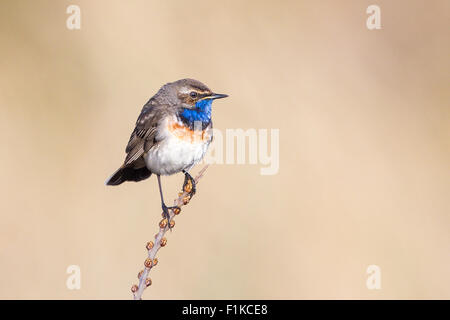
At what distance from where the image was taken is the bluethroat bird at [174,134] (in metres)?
5.88

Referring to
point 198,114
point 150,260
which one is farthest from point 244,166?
point 150,260

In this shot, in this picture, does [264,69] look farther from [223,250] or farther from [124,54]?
[223,250]

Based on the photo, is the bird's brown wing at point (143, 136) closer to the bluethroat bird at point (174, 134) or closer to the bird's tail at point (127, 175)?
the bluethroat bird at point (174, 134)

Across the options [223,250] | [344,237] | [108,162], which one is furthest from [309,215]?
[108,162]

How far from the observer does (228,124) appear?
339 inches

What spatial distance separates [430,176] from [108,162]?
4.14 m

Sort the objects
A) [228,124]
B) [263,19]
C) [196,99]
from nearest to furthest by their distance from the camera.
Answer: [196,99] → [228,124] → [263,19]

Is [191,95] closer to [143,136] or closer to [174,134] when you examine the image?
[174,134]

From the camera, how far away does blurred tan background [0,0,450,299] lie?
26.1 ft

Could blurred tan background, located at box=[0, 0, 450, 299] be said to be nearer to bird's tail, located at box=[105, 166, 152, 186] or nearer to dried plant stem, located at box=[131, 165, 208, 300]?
bird's tail, located at box=[105, 166, 152, 186]

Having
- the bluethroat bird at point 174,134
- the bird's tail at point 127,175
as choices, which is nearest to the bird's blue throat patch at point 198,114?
the bluethroat bird at point 174,134

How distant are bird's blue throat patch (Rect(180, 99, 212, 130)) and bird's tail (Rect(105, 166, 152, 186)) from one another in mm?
633

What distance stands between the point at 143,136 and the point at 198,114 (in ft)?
1.73

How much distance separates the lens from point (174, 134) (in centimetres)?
590
